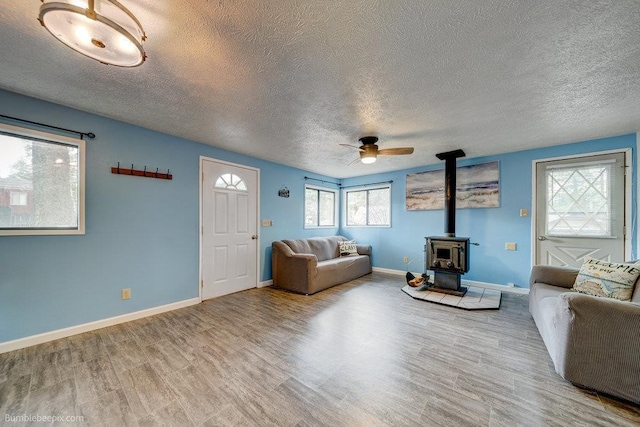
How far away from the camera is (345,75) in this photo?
1945 mm

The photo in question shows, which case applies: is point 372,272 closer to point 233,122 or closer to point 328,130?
point 328,130

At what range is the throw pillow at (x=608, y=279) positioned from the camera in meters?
2.07

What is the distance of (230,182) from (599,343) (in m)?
4.42

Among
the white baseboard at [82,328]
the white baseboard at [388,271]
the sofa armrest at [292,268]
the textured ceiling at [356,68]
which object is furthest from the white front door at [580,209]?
the white baseboard at [82,328]

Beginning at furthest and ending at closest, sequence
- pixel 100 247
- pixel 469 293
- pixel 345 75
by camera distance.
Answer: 1. pixel 469 293
2. pixel 100 247
3. pixel 345 75

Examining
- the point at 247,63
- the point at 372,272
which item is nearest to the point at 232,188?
the point at 247,63

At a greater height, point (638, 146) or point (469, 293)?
point (638, 146)

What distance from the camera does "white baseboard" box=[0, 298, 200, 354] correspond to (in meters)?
2.26

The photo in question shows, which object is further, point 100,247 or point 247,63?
point 100,247

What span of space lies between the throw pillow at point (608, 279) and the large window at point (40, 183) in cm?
517

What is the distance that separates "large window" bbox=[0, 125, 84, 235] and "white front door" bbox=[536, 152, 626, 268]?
624cm

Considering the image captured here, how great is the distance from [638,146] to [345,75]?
4101 mm

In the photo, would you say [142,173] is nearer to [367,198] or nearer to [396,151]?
[396,151]

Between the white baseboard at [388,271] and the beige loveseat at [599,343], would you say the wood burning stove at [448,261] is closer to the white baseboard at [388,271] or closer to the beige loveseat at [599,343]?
the white baseboard at [388,271]
